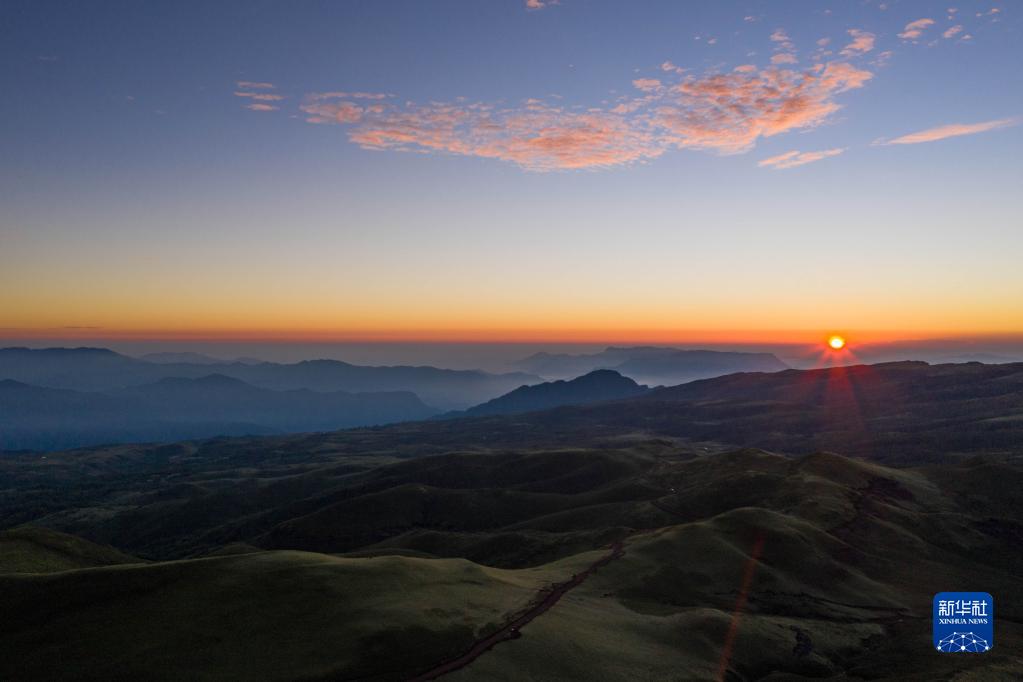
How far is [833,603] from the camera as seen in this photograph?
275ft

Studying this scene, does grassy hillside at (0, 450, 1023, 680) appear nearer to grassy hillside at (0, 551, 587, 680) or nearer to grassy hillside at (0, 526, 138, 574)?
grassy hillside at (0, 551, 587, 680)

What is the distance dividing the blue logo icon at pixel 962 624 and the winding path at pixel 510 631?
44331mm

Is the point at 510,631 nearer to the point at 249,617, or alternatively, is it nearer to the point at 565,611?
the point at 565,611

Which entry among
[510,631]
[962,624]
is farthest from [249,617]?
[962,624]

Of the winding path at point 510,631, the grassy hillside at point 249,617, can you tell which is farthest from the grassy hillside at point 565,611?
the winding path at point 510,631

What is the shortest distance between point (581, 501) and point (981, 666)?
140 metres

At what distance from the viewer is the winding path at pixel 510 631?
47.0 meters

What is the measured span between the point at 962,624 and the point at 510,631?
6063 centimetres

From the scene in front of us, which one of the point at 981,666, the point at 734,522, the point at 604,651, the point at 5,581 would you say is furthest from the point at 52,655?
the point at 734,522

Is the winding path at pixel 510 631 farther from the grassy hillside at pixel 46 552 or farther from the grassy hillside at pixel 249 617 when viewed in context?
the grassy hillside at pixel 46 552

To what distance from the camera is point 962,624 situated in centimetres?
7244

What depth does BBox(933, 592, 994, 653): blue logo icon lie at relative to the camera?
222ft

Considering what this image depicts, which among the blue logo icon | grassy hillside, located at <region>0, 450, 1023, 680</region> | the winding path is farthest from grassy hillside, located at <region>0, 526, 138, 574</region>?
the blue logo icon

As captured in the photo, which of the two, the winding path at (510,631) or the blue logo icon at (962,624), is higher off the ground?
the winding path at (510,631)
